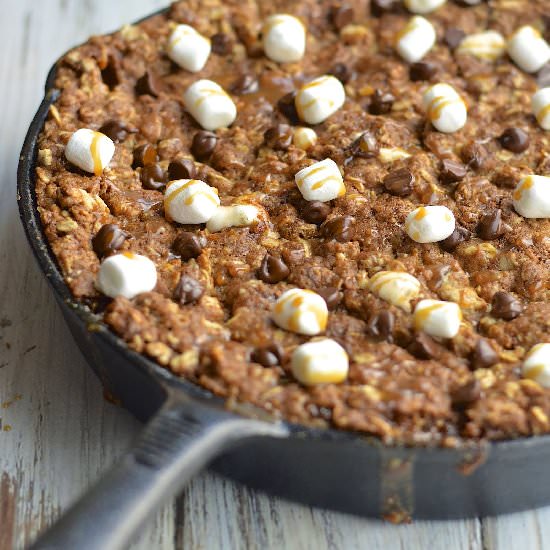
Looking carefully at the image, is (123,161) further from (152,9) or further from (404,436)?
(152,9)

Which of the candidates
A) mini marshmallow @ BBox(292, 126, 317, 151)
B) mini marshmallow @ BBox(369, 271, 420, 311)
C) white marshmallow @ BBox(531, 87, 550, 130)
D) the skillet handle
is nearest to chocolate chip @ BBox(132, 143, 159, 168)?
mini marshmallow @ BBox(292, 126, 317, 151)

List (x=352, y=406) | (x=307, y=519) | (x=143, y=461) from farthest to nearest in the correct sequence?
(x=307, y=519), (x=352, y=406), (x=143, y=461)

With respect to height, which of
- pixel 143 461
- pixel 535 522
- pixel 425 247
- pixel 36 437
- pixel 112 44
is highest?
pixel 112 44

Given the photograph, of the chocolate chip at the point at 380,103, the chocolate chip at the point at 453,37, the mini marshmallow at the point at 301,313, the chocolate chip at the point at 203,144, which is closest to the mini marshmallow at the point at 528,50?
the chocolate chip at the point at 453,37

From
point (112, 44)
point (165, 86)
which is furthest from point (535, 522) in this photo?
point (112, 44)

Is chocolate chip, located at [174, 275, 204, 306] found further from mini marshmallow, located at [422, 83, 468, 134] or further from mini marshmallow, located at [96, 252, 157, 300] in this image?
mini marshmallow, located at [422, 83, 468, 134]
